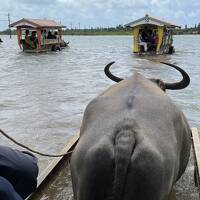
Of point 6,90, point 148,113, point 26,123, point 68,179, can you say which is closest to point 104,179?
point 148,113

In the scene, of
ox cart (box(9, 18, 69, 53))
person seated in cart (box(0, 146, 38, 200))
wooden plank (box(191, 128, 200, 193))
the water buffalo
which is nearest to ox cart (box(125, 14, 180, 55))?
ox cart (box(9, 18, 69, 53))

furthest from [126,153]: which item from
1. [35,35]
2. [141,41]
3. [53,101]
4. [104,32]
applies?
[104,32]

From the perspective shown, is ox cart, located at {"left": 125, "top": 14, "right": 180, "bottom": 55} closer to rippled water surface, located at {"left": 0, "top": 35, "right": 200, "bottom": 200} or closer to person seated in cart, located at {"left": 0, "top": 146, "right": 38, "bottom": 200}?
rippled water surface, located at {"left": 0, "top": 35, "right": 200, "bottom": 200}

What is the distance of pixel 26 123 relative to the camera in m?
9.99

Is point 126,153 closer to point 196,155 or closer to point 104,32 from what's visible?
point 196,155

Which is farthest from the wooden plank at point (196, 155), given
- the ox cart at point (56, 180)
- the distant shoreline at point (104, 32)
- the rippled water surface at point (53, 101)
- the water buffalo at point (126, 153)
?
the distant shoreline at point (104, 32)

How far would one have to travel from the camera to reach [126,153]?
3.06 metres

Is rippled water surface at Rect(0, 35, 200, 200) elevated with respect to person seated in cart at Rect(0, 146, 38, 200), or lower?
lower

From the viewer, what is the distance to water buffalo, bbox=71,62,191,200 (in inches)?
120

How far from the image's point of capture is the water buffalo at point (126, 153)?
3.06 meters

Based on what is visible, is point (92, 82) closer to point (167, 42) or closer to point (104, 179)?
point (104, 179)

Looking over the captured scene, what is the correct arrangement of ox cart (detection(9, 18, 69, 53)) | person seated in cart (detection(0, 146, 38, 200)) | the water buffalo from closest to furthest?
1. the water buffalo
2. person seated in cart (detection(0, 146, 38, 200))
3. ox cart (detection(9, 18, 69, 53))

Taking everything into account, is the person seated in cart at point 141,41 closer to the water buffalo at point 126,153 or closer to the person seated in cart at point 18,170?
the person seated in cart at point 18,170

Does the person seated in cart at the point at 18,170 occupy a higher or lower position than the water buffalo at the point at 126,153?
lower
